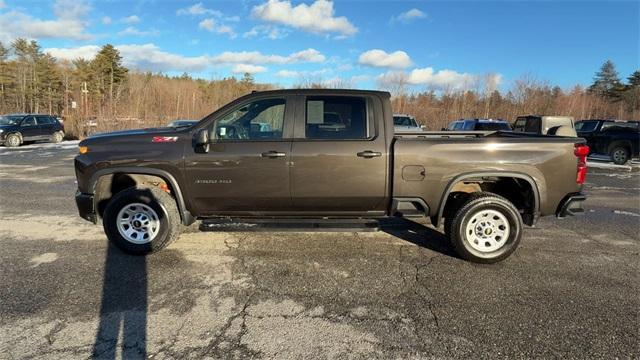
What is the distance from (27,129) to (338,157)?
898 inches

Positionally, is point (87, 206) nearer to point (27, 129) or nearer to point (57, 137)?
point (27, 129)

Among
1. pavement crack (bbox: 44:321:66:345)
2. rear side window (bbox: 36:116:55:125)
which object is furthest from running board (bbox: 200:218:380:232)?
rear side window (bbox: 36:116:55:125)

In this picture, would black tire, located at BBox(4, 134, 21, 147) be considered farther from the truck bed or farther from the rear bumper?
the rear bumper

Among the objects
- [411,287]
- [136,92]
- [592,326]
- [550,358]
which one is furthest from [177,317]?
[136,92]

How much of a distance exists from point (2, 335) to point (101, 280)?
1034 mm

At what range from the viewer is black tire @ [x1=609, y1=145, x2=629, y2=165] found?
51.5 feet

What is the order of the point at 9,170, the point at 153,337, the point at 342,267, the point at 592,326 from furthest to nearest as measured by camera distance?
1. the point at 9,170
2. the point at 342,267
3. the point at 592,326
4. the point at 153,337

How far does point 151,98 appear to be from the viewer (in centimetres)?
3922

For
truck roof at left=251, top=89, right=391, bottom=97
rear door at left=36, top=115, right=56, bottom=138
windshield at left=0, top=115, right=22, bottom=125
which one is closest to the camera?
truck roof at left=251, top=89, right=391, bottom=97

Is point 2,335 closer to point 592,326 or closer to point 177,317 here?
point 177,317

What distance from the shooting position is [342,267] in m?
4.40

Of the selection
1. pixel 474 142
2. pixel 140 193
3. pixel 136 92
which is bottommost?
pixel 140 193

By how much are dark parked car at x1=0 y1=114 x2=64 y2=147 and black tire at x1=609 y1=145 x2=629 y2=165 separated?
27790 mm

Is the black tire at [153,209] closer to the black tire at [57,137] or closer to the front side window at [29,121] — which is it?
the front side window at [29,121]
